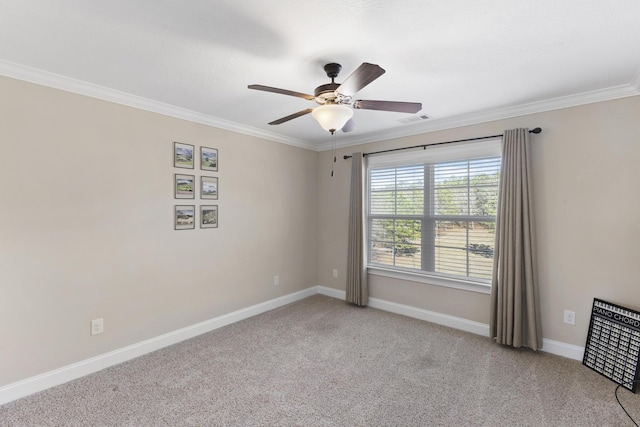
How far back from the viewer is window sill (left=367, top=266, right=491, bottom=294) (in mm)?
3448

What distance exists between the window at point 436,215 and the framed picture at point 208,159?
6.82 feet

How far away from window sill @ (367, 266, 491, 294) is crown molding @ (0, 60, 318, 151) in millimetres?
2443

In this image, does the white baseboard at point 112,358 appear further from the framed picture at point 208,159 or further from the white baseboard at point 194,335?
the framed picture at point 208,159

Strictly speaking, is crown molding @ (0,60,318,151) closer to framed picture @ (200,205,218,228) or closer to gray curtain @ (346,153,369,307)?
framed picture @ (200,205,218,228)

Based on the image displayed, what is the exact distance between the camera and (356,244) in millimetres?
4301

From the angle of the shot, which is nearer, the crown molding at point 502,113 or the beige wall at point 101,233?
the beige wall at point 101,233

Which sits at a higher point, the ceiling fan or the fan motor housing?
the fan motor housing

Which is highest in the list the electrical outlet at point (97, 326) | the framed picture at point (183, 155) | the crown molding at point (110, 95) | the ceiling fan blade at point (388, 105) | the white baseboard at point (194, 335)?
the crown molding at point (110, 95)

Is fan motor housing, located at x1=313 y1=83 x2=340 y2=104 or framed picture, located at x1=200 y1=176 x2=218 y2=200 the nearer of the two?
fan motor housing, located at x1=313 y1=83 x2=340 y2=104

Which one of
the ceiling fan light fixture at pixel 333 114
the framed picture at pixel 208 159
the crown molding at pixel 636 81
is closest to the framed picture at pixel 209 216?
the framed picture at pixel 208 159

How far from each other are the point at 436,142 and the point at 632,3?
218cm

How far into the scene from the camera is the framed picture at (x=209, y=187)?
343 cm

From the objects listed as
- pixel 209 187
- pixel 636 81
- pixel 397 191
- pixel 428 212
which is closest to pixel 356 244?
pixel 397 191

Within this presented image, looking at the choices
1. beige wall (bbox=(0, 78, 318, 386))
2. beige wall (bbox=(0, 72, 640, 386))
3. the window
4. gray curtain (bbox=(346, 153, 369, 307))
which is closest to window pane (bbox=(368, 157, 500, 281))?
the window
